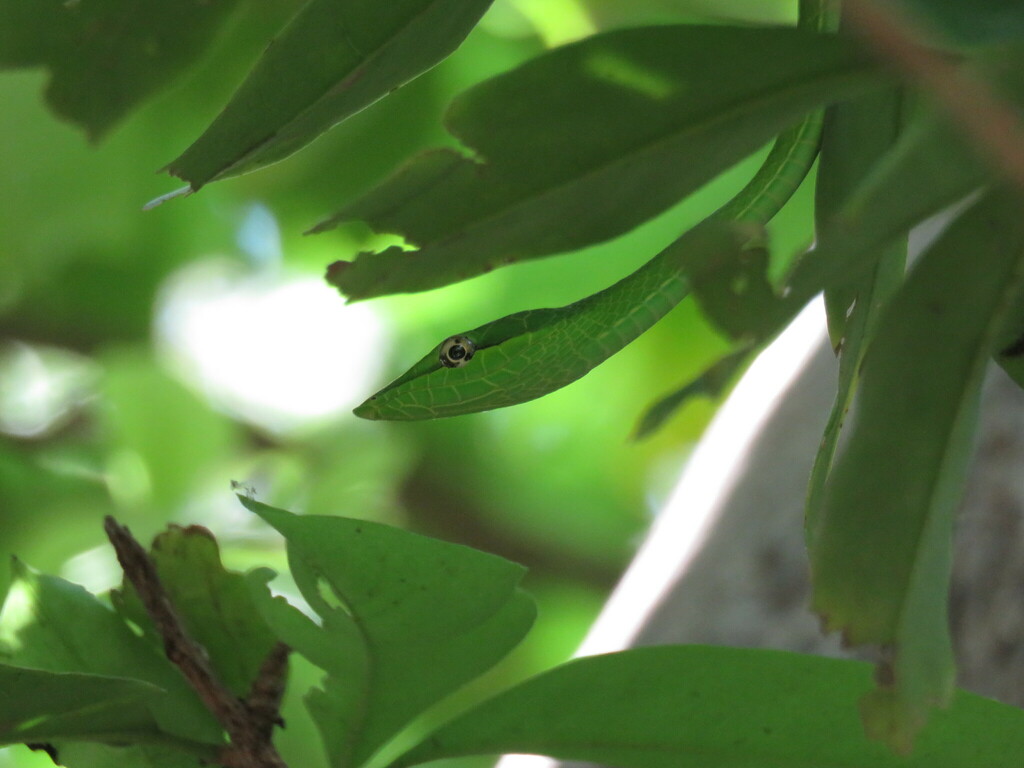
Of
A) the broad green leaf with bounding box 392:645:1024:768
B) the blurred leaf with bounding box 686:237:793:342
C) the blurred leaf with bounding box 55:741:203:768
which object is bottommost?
the blurred leaf with bounding box 55:741:203:768

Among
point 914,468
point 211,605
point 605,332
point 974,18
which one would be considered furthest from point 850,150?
point 211,605

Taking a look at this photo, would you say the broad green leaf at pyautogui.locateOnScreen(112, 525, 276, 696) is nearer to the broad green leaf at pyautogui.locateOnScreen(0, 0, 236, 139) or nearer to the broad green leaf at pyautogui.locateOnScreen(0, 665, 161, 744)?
the broad green leaf at pyautogui.locateOnScreen(0, 665, 161, 744)

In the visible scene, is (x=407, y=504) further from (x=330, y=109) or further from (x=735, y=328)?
(x=735, y=328)

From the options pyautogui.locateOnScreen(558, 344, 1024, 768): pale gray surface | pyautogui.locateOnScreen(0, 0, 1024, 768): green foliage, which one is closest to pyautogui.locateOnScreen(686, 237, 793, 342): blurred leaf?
pyautogui.locateOnScreen(0, 0, 1024, 768): green foliage

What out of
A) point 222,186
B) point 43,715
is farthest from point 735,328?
point 222,186

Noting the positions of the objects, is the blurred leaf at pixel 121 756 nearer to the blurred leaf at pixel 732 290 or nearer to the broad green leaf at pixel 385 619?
the broad green leaf at pixel 385 619

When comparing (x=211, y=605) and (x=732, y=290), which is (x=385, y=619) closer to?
(x=211, y=605)
